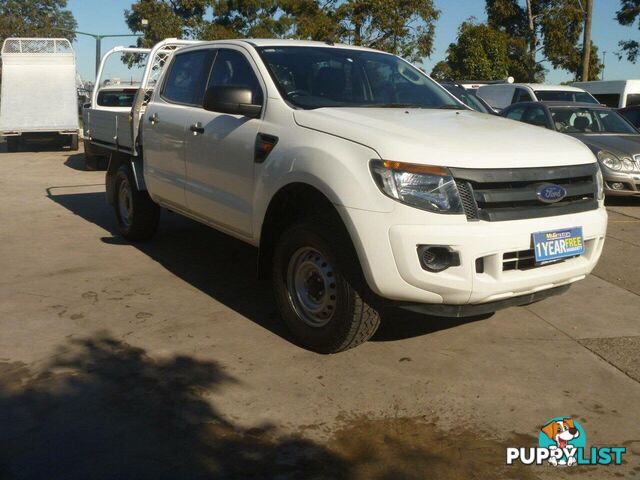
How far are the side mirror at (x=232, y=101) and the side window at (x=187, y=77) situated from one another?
102cm

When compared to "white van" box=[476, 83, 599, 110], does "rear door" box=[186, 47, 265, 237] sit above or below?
below

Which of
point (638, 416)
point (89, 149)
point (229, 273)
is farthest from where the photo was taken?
point (89, 149)

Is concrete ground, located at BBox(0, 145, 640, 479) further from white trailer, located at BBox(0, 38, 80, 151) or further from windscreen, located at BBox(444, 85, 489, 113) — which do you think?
white trailer, located at BBox(0, 38, 80, 151)

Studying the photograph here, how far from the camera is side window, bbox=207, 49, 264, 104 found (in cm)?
495

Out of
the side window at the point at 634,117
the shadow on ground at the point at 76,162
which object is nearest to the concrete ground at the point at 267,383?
the side window at the point at 634,117

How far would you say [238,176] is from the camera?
4902 mm

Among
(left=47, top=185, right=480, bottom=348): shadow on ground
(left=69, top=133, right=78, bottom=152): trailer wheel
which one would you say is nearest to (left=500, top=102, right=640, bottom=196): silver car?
(left=47, top=185, right=480, bottom=348): shadow on ground

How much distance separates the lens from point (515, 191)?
12.6 ft

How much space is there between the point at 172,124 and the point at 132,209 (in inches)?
59.3

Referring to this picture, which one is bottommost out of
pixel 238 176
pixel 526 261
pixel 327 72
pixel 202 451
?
pixel 202 451

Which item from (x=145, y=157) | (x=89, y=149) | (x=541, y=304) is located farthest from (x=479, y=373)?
(x=89, y=149)

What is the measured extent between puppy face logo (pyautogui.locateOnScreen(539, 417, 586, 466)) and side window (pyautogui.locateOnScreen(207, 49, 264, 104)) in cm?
274

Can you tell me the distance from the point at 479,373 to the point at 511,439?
79 cm

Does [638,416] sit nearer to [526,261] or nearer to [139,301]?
[526,261]
